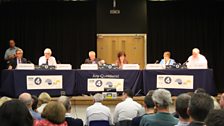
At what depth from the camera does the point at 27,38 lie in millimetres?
13875

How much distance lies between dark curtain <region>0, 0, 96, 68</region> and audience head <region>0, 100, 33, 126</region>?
38.4 ft

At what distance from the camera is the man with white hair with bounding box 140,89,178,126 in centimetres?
360

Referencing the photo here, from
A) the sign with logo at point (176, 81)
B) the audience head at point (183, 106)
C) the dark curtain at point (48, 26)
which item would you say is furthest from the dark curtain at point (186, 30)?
the audience head at point (183, 106)

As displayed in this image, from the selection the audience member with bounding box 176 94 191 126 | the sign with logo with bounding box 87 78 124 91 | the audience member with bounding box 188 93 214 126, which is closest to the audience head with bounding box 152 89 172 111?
the audience member with bounding box 176 94 191 126

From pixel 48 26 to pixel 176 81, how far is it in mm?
6089

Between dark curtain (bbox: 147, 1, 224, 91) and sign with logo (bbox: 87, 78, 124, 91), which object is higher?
dark curtain (bbox: 147, 1, 224, 91)

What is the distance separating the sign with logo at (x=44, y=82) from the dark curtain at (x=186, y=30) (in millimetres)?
5456

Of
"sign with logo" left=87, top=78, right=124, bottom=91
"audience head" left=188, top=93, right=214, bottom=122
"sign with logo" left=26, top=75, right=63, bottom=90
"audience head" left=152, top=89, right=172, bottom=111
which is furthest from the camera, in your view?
"sign with logo" left=87, top=78, right=124, bottom=91

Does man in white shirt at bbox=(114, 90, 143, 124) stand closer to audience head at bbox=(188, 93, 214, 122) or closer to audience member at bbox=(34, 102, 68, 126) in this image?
audience member at bbox=(34, 102, 68, 126)

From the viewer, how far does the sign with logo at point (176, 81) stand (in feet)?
30.0

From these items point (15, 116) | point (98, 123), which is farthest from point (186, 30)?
point (15, 116)

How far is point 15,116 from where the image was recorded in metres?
2.22

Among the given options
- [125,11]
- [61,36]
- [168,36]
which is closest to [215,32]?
[168,36]

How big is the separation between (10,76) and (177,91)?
3.57 m
